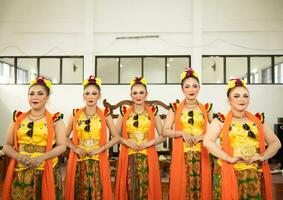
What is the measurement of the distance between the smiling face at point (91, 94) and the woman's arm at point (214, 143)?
4.01 ft

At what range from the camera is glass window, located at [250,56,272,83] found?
8992 millimetres

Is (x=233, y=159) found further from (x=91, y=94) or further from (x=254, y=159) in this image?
(x=91, y=94)

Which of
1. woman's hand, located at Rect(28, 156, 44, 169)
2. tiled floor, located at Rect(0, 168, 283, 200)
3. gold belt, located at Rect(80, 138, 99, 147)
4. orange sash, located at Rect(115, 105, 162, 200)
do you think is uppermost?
gold belt, located at Rect(80, 138, 99, 147)

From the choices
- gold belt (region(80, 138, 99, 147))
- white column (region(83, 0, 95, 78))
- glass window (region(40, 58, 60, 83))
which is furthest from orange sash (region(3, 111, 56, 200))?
glass window (region(40, 58, 60, 83))

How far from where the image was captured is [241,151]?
8.73ft

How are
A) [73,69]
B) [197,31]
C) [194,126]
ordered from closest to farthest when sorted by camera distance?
[194,126] < [197,31] < [73,69]

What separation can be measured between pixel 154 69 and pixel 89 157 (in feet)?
19.9

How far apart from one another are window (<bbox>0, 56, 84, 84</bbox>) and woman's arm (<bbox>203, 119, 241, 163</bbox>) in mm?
6866

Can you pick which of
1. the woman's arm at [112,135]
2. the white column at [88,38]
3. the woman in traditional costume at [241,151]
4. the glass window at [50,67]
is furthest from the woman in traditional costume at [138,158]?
the glass window at [50,67]

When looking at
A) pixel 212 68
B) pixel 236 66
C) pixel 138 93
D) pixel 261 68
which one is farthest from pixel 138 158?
pixel 261 68

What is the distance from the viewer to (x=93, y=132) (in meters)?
3.24

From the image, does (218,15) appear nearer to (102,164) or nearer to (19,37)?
(19,37)

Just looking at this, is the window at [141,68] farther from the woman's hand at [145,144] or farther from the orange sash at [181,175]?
the orange sash at [181,175]

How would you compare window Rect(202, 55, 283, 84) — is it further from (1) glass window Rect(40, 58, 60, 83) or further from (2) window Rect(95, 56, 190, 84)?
(1) glass window Rect(40, 58, 60, 83)
